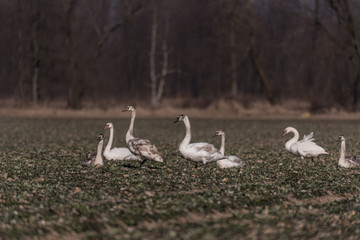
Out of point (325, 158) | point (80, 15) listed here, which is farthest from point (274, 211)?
point (80, 15)

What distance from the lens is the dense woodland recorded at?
54156mm

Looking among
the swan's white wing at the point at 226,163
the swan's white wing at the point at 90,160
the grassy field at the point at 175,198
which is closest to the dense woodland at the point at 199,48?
the grassy field at the point at 175,198

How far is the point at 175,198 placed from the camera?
1280cm

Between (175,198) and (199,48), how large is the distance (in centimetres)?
7263

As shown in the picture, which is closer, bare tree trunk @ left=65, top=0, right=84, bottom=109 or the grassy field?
the grassy field

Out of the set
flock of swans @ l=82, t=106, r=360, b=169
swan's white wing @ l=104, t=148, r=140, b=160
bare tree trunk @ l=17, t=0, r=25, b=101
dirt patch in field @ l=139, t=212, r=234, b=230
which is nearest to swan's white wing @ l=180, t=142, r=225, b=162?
flock of swans @ l=82, t=106, r=360, b=169

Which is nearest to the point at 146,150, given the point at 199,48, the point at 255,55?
the point at 255,55

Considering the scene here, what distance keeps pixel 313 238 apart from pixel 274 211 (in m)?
1.95

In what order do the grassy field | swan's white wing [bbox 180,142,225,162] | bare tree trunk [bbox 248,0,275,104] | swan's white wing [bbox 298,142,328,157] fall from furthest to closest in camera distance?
bare tree trunk [bbox 248,0,275,104] → swan's white wing [bbox 298,142,328,157] → swan's white wing [bbox 180,142,225,162] → the grassy field

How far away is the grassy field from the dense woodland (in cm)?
3274

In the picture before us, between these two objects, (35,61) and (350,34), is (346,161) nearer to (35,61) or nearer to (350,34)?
(350,34)

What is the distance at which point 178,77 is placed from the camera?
293 ft

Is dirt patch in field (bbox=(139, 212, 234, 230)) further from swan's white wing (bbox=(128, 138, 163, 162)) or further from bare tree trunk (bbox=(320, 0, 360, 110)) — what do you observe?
bare tree trunk (bbox=(320, 0, 360, 110))

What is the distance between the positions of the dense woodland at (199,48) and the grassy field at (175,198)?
32735mm
